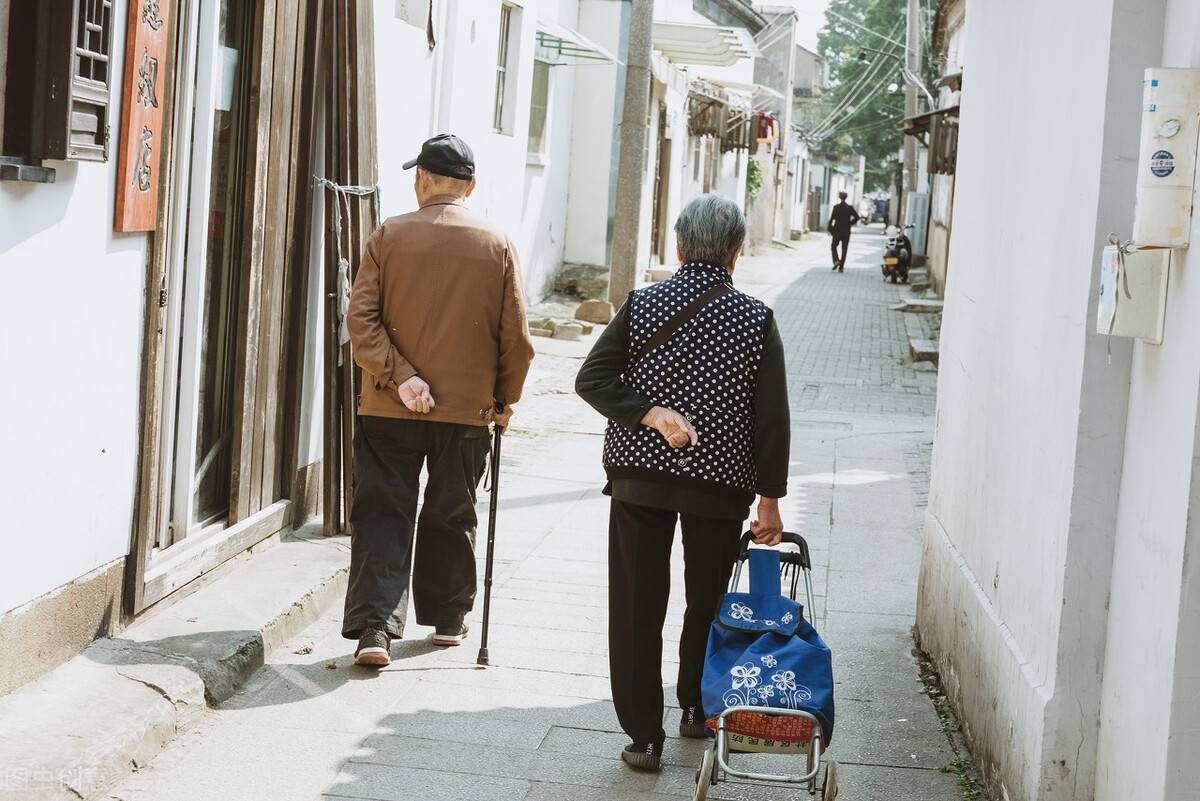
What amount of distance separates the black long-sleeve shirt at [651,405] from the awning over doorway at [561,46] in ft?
44.4

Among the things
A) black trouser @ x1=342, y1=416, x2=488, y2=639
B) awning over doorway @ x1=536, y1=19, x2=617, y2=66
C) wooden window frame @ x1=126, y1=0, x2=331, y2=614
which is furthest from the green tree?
black trouser @ x1=342, y1=416, x2=488, y2=639

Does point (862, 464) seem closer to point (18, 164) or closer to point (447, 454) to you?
point (447, 454)

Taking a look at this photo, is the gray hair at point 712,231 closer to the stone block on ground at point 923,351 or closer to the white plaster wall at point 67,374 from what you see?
the white plaster wall at point 67,374

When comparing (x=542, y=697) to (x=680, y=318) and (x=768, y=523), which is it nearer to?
(x=768, y=523)

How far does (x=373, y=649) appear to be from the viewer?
17.5 ft

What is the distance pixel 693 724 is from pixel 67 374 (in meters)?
2.31

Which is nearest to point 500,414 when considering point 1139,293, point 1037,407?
point 1037,407

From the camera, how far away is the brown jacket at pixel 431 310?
17.5 feet

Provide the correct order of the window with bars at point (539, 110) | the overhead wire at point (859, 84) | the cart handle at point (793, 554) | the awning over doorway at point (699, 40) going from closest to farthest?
the cart handle at point (793, 554), the window with bars at point (539, 110), the awning over doorway at point (699, 40), the overhead wire at point (859, 84)

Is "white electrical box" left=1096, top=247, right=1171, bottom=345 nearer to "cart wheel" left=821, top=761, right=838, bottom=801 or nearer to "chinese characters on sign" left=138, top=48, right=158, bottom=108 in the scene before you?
"cart wheel" left=821, top=761, right=838, bottom=801

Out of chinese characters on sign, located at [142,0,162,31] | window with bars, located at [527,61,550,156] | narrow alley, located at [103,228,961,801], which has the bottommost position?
narrow alley, located at [103,228,961,801]

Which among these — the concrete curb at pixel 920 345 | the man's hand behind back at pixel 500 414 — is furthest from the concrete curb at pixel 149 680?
the concrete curb at pixel 920 345

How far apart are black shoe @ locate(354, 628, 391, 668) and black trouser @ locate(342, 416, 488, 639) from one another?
0.09ft

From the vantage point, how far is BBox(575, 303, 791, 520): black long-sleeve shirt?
4422 mm
